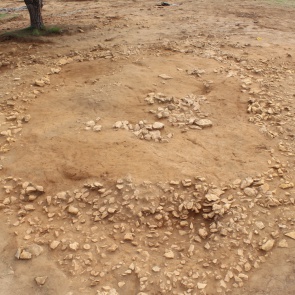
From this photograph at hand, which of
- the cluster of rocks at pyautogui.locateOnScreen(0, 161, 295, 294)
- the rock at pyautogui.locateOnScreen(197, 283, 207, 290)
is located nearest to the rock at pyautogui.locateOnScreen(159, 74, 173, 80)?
the cluster of rocks at pyautogui.locateOnScreen(0, 161, 295, 294)

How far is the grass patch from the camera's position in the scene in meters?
6.11

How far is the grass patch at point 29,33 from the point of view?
611cm

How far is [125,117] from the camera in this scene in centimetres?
378

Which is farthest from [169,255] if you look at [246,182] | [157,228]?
[246,182]

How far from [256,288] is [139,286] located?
0.77m

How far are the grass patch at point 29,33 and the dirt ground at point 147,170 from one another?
0.66 metres

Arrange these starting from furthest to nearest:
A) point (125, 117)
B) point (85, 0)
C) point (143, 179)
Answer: point (85, 0) < point (125, 117) < point (143, 179)

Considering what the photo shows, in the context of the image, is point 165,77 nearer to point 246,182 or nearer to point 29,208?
point 246,182

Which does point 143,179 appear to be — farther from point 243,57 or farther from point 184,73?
point 243,57

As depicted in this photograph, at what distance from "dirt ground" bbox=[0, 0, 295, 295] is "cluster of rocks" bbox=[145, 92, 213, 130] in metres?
0.02

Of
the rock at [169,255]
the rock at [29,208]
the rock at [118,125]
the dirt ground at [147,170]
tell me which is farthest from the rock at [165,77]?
the rock at [169,255]

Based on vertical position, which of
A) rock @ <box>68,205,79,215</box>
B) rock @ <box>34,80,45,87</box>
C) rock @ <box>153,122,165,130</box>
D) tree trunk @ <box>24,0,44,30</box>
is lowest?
rock @ <box>68,205,79,215</box>

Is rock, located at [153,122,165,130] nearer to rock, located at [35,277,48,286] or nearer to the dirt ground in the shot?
the dirt ground

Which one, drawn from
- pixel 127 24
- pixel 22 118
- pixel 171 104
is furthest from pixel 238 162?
pixel 127 24
